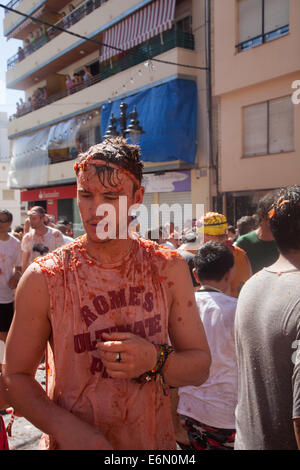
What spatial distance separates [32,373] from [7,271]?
4273 millimetres

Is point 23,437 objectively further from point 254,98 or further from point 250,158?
point 254,98

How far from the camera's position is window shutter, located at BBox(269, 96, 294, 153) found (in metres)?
11.1

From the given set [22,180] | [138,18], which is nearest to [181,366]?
[138,18]

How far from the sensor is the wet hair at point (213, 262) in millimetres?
2803

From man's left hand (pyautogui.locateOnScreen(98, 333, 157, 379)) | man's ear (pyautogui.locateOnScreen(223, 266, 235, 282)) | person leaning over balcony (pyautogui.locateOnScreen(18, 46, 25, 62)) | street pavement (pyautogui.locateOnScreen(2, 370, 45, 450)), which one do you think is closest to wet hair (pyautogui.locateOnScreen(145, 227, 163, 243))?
street pavement (pyautogui.locateOnScreen(2, 370, 45, 450))

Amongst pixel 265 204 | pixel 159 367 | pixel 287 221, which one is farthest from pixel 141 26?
pixel 159 367

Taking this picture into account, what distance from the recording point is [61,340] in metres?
1.51

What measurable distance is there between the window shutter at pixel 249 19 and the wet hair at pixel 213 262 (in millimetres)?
10928

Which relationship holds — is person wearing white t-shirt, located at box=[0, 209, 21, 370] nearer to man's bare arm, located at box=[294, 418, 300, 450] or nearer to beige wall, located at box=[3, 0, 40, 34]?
man's bare arm, located at box=[294, 418, 300, 450]

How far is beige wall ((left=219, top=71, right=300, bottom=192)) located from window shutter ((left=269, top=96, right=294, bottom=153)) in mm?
196

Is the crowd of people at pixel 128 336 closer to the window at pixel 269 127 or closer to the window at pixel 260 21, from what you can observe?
the window at pixel 269 127

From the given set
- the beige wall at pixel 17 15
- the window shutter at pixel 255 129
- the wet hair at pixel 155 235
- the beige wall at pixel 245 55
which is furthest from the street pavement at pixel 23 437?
the beige wall at pixel 17 15
